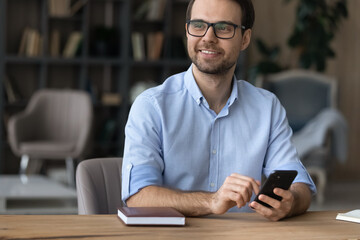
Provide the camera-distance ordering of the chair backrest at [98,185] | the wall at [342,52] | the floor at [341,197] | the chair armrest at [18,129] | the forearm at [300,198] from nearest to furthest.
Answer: the forearm at [300,198] → the chair backrest at [98,185] → the floor at [341,197] → the chair armrest at [18,129] → the wall at [342,52]

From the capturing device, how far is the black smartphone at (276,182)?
4.74 feet

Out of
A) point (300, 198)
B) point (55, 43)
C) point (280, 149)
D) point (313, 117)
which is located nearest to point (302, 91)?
point (313, 117)

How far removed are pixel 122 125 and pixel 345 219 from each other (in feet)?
16.5

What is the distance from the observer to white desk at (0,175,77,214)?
346 centimetres

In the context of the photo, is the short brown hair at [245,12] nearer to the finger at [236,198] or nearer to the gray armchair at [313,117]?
the finger at [236,198]

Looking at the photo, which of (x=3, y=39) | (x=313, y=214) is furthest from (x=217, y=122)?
(x=3, y=39)

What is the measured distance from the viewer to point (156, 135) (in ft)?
5.72

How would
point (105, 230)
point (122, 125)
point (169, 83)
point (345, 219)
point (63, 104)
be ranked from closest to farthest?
point (105, 230)
point (345, 219)
point (169, 83)
point (63, 104)
point (122, 125)

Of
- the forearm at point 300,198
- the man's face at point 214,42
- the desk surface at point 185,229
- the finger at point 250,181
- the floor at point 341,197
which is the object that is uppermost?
the man's face at point 214,42

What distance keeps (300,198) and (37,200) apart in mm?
2387

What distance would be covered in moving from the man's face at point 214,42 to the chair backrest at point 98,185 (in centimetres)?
38

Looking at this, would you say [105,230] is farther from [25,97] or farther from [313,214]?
[25,97]

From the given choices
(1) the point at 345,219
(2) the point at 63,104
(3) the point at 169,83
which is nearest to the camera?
(1) the point at 345,219

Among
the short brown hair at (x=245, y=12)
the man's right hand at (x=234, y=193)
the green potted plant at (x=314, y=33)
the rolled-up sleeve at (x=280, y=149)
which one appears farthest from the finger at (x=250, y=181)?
the green potted plant at (x=314, y=33)
